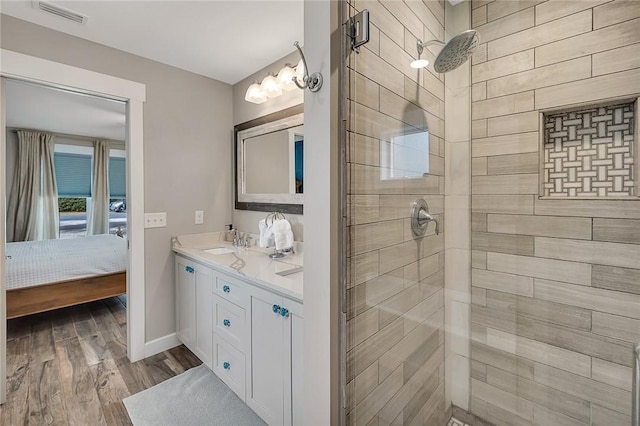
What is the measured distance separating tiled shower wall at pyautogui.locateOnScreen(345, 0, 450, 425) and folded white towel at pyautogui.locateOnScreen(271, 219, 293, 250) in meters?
1.00

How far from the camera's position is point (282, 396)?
1.44 metres

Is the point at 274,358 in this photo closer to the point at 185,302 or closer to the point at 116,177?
the point at 185,302

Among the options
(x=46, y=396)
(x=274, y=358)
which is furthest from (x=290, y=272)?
(x=46, y=396)

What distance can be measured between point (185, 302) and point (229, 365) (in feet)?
2.38

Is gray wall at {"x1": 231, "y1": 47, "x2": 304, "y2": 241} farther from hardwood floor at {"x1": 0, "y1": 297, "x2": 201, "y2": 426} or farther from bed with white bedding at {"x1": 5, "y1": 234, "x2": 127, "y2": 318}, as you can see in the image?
bed with white bedding at {"x1": 5, "y1": 234, "x2": 127, "y2": 318}

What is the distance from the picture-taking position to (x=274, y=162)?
2.37 meters

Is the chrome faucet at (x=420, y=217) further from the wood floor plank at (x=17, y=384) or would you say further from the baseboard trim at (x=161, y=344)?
the wood floor plank at (x=17, y=384)

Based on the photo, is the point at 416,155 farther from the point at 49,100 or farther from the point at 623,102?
the point at 49,100

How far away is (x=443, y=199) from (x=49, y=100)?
429cm

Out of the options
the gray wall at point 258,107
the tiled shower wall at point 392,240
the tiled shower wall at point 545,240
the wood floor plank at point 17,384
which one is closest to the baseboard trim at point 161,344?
the wood floor plank at point 17,384

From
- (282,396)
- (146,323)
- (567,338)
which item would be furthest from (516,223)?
(146,323)

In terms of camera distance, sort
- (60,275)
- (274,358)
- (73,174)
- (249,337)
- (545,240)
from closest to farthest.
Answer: (545,240) < (274,358) < (249,337) < (60,275) < (73,174)

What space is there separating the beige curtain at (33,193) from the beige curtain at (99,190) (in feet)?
1.61

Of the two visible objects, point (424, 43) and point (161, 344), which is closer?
point (424, 43)
